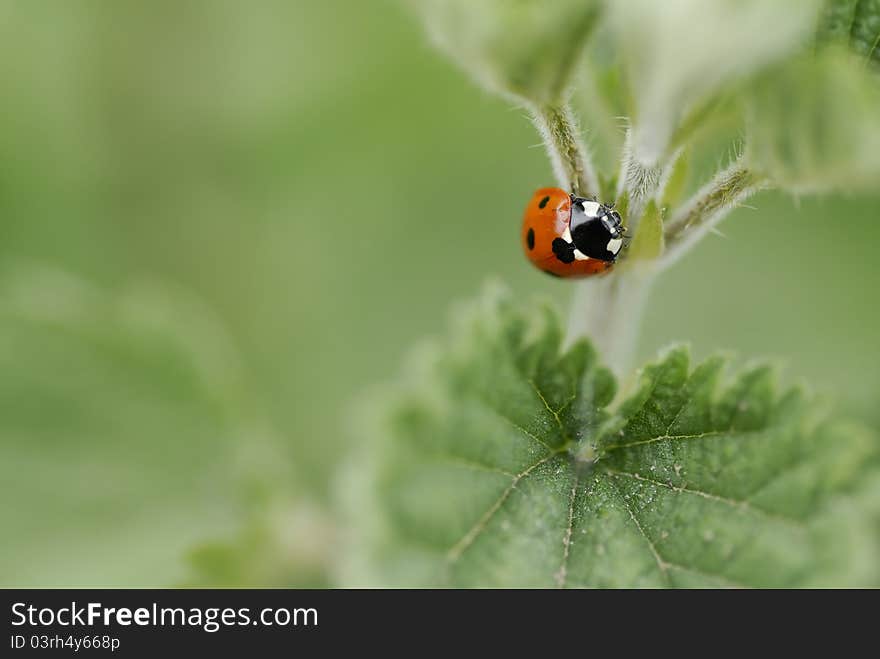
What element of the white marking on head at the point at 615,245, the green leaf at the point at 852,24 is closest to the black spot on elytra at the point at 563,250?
the white marking on head at the point at 615,245

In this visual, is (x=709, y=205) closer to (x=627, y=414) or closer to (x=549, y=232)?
(x=627, y=414)

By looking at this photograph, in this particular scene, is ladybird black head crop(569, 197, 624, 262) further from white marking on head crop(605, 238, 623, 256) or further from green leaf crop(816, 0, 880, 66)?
green leaf crop(816, 0, 880, 66)

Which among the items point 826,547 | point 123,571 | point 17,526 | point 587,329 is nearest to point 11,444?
point 17,526

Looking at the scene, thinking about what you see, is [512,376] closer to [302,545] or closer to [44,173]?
[302,545]

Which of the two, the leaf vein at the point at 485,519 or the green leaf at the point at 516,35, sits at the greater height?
the green leaf at the point at 516,35

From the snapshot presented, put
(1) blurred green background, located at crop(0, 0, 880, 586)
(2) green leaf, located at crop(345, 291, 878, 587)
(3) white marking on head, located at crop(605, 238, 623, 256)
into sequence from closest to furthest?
1. (2) green leaf, located at crop(345, 291, 878, 587)
2. (3) white marking on head, located at crop(605, 238, 623, 256)
3. (1) blurred green background, located at crop(0, 0, 880, 586)

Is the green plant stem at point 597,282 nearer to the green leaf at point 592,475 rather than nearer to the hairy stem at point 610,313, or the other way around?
the hairy stem at point 610,313

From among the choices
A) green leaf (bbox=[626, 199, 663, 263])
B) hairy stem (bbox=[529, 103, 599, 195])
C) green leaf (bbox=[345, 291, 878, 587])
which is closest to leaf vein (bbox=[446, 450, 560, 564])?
green leaf (bbox=[345, 291, 878, 587])
